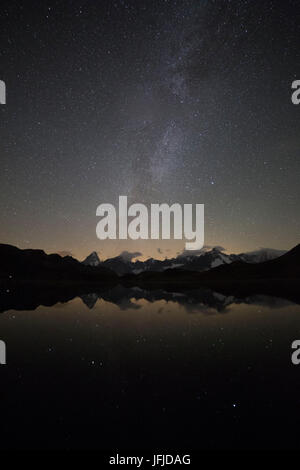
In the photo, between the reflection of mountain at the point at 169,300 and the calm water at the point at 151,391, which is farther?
the reflection of mountain at the point at 169,300

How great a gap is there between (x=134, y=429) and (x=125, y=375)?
Answer: 4259 mm

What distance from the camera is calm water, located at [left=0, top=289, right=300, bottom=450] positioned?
8016mm

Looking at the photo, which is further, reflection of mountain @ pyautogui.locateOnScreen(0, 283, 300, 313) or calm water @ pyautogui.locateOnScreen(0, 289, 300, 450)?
reflection of mountain @ pyautogui.locateOnScreen(0, 283, 300, 313)

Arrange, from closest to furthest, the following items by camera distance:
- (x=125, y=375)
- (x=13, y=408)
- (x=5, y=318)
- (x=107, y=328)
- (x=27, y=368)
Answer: (x=13, y=408) → (x=125, y=375) → (x=27, y=368) → (x=107, y=328) → (x=5, y=318)

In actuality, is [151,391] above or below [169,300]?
above

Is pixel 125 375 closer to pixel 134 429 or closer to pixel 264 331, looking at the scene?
pixel 134 429

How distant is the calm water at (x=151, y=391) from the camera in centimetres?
802

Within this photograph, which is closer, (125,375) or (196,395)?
(196,395)

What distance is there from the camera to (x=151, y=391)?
10734mm

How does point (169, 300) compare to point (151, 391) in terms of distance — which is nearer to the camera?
point (151, 391)

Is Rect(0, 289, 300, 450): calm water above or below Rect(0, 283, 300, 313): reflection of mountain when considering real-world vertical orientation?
above

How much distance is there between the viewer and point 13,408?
383 inches
